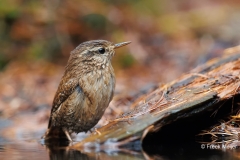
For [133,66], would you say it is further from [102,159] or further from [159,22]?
[102,159]

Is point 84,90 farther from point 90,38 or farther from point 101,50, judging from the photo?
point 90,38

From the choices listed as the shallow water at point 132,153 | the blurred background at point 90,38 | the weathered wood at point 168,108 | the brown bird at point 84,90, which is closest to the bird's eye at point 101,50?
the brown bird at point 84,90

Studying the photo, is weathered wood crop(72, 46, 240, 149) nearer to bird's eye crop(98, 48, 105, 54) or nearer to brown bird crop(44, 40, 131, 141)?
brown bird crop(44, 40, 131, 141)

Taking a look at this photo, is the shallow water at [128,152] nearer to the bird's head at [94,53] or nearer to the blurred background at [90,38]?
the bird's head at [94,53]

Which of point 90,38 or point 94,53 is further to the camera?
point 90,38

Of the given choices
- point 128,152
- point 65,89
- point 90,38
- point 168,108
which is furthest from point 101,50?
point 90,38

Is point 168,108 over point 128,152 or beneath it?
over
